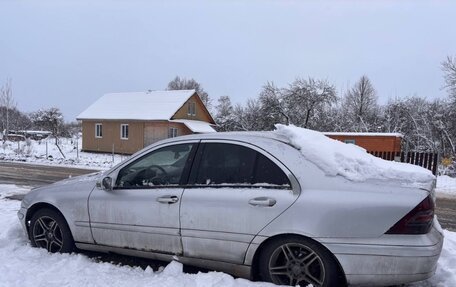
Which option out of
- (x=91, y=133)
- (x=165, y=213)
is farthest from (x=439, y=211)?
(x=91, y=133)

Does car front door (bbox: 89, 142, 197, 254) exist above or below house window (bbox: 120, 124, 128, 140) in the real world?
below

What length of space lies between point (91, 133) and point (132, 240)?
3569 centimetres

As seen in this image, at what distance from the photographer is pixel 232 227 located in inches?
157

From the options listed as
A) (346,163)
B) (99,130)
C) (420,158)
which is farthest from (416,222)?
(99,130)

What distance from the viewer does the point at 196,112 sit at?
40.6m

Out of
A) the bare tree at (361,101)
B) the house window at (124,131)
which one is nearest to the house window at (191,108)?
the house window at (124,131)

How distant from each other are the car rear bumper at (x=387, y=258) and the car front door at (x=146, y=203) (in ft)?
5.29

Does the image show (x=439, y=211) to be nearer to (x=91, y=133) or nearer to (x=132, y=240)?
(x=132, y=240)

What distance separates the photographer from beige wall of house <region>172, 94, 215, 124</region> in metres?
37.4

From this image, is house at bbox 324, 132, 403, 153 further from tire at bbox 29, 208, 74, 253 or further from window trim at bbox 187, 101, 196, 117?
window trim at bbox 187, 101, 196, 117

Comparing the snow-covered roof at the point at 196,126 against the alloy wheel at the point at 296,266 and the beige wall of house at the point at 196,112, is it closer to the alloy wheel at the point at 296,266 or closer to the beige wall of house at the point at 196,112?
the beige wall of house at the point at 196,112

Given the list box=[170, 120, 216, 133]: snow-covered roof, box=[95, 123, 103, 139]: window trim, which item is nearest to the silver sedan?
box=[170, 120, 216, 133]: snow-covered roof

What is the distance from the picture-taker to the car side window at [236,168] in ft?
13.1

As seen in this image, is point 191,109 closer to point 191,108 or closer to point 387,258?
point 191,108
